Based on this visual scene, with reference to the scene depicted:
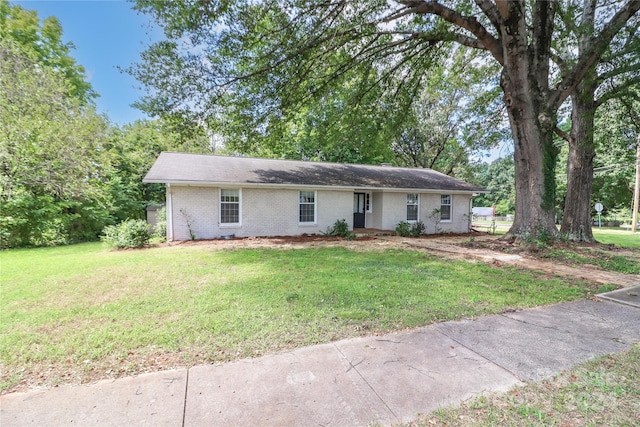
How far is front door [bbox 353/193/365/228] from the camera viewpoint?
15.8m

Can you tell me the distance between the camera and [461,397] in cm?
240

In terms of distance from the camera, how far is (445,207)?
16734 millimetres

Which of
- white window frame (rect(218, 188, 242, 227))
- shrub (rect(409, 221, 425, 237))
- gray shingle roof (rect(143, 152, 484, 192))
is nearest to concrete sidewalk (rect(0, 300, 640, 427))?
gray shingle roof (rect(143, 152, 484, 192))

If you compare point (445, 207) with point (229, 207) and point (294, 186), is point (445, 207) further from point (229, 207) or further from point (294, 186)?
point (229, 207)

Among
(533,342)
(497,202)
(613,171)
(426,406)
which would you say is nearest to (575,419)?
(426,406)

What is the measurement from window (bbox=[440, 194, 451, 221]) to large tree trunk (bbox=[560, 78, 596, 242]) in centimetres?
545

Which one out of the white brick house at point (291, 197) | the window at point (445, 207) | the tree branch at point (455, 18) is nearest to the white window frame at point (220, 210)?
the white brick house at point (291, 197)

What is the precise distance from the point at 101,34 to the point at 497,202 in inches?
2457

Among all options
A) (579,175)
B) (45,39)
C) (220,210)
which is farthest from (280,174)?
(45,39)

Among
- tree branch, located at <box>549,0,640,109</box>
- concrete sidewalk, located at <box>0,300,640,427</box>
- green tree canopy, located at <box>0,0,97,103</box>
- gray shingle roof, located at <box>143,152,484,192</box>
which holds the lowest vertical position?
concrete sidewalk, located at <box>0,300,640,427</box>

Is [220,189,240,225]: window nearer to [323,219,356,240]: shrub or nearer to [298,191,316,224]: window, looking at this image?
[298,191,316,224]: window

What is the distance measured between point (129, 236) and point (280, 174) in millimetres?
6587

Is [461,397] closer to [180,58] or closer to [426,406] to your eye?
[426,406]

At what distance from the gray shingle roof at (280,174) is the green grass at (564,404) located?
1086 cm
